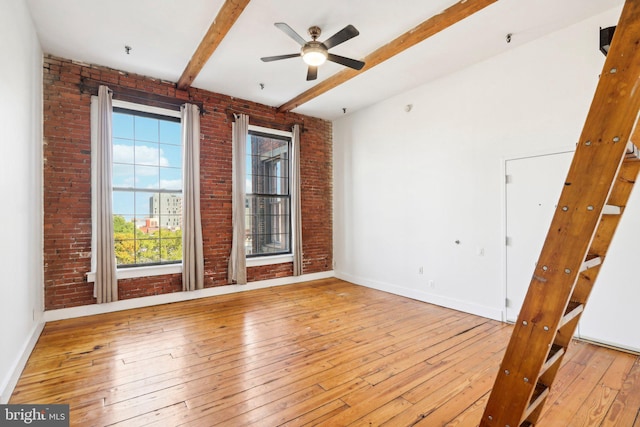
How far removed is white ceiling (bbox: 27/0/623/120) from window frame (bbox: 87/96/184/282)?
1.56ft

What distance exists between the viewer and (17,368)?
249 cm

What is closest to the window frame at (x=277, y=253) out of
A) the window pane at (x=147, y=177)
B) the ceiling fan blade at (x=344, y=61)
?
the window pane at (x=147, y=177)

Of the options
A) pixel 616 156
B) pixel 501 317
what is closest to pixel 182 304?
pixel 501 317

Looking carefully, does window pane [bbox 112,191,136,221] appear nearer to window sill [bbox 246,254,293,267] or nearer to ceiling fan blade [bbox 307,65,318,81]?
window sill [bbox 246,254,293,267]

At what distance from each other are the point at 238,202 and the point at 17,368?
324 centimetres

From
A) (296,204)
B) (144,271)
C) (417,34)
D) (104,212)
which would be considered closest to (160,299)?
(144,271)

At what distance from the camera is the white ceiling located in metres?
2.95

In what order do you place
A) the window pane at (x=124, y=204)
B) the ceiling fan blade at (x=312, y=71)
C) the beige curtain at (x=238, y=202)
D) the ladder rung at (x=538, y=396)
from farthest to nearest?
the beige curtain at (x=238, y=202) → the window pane at (x=124, y=204) → the ceiling fan blade at (x=312, y=71) → the ladder rung at (x=538, y=396)

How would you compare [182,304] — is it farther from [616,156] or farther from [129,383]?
[616,156]

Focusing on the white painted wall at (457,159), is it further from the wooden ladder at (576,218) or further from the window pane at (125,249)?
the window pane at (125,249)

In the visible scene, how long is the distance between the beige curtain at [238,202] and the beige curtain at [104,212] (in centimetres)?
166

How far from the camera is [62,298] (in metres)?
3.91

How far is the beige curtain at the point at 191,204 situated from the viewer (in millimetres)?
4680

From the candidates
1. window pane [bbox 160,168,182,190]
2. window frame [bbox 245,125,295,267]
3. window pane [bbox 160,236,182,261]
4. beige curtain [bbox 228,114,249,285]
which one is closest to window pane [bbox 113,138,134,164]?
window pane [bbox 160,168,182,190]
